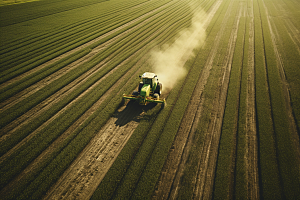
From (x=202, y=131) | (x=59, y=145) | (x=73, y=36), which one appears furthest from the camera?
(x=73, y=36)

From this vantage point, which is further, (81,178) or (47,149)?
(47,149)

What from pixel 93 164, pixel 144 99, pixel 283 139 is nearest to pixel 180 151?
pixel 144 99

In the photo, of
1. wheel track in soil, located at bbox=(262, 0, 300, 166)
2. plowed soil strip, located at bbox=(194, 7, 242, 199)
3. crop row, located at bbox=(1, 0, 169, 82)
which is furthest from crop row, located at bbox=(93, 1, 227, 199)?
crop row, located at bbox=(1, 0, 169, 82)

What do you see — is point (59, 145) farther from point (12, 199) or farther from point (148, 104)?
point (148, 104)

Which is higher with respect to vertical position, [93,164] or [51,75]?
[51,75]

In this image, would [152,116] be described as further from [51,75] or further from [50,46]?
[50,46]

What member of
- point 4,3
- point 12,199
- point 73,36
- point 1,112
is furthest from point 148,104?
point 4,3
